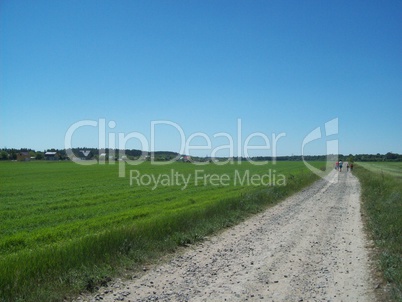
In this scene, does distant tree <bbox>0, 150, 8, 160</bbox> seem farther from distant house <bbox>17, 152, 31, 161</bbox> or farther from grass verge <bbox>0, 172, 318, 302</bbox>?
grass verge <bbox>0, 172, 318, 302</bbox>

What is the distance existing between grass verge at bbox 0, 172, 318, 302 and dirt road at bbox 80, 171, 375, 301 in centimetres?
53

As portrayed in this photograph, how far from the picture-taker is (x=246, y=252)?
32.8 feet

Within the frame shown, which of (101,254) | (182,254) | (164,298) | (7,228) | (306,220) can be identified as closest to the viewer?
(164,298)

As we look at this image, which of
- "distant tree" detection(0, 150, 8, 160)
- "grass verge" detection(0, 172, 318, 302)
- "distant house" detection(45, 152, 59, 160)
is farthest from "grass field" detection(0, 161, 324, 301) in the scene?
"distant house" detection(45, 152, 59, 160)

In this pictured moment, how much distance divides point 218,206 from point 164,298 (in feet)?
30.6

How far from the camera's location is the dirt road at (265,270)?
6.86m

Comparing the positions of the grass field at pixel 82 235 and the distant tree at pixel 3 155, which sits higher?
the distant tree at pixel 3 155

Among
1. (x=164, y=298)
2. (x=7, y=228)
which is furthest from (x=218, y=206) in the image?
(x=164, y=298)

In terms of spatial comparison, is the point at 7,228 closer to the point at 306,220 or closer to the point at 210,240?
the point at 210,240

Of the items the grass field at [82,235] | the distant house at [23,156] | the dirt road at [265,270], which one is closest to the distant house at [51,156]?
the distant house at [23,156]

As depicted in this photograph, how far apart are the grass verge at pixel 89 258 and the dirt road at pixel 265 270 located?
53 centimetres

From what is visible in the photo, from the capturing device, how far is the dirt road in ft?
22.5

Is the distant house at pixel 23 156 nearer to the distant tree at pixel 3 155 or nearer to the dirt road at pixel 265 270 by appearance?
the distant tree at pixel 3 155

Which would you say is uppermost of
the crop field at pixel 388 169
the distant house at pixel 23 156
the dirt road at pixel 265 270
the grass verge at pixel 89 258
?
the distant house at pixel 23 156
